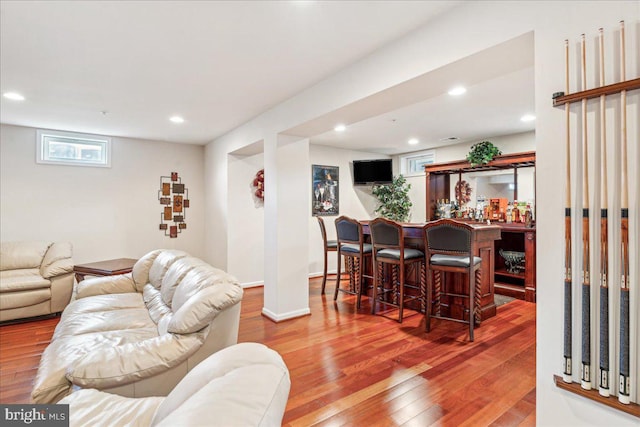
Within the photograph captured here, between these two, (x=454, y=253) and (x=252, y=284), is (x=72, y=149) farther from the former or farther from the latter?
(x=454, y=253)

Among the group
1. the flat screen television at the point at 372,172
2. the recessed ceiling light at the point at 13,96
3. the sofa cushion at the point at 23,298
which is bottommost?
the sofa cushion at the point at 23,298

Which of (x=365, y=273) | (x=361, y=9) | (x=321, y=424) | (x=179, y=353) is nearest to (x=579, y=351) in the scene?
(x=321, y=424)

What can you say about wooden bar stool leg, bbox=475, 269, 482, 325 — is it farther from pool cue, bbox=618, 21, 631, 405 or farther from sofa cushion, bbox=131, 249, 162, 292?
sofa cushion, bbox=131, 249, 162, 292

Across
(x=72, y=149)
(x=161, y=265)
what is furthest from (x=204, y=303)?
(x=72, y=149)

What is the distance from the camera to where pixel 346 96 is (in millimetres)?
2713

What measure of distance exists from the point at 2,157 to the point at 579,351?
6.27m

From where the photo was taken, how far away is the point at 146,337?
219 cm

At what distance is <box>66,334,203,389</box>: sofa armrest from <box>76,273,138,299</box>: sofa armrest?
1809 millimetres

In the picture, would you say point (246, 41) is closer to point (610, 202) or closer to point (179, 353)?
point (179, 353)

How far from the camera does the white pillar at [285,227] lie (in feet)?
12.1

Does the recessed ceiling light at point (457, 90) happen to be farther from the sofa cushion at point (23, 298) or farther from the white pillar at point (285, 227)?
the sofa cushion at point (23, 298)

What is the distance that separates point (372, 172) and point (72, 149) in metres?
4.91

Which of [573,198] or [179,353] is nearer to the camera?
[573,198]

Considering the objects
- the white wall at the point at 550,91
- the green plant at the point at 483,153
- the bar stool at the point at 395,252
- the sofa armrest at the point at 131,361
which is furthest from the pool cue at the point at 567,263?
the green plant at the point at 483,153
